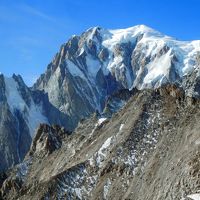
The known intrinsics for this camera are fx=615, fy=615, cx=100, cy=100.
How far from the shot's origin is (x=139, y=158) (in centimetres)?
10194

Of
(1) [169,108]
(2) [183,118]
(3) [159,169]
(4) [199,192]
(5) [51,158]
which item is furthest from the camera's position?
(5) [51,158]

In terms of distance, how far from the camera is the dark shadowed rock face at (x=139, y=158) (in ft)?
289

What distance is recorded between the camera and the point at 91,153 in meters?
114

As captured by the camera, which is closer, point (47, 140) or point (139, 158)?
point (139, 158)

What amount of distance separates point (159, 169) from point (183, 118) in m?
13.6

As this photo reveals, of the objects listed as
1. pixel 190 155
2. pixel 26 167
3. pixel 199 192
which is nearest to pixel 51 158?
pixel 26 167

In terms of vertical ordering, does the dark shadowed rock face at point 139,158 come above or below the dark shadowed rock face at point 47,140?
below

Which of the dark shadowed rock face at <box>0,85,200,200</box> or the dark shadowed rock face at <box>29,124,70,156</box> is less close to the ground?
the dark shadowed rock face at <box>29,124,70,156</box>

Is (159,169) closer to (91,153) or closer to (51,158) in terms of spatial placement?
(91,153)

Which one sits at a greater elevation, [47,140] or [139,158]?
[47,140]

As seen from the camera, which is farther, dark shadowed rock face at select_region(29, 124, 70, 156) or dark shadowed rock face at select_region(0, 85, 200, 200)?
dark shadowed rock face at select_region(29, 124, 70, 156)

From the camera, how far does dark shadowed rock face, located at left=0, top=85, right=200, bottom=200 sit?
289 ft

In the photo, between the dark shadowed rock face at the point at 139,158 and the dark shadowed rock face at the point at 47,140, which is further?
the dark shadowed rock face at the point at 47,140

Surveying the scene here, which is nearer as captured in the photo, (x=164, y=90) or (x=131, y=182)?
(x=131, y=182)
